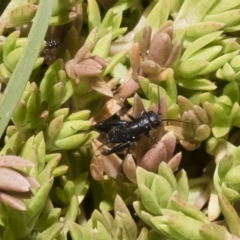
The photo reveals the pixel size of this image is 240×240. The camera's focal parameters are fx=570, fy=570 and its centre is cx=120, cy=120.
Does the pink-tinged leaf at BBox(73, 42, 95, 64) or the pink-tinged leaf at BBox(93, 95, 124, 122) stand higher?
the pink-tinged leaf at BBox(73, 42, 95, 64)

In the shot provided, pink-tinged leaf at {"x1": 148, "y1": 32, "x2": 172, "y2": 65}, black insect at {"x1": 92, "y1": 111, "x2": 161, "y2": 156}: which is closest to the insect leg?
black insect at {"x1": 92, "y1": 111, "x2": 161, "y2": 156}

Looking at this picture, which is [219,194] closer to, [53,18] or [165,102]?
[165,102]

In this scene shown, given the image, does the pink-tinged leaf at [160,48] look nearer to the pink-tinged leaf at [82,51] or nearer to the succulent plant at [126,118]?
the succulent plant at [126,118]

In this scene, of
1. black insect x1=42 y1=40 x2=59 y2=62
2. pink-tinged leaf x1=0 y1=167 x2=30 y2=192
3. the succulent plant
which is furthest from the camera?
black insect x1=42 y1=40 x2=59 y2=62

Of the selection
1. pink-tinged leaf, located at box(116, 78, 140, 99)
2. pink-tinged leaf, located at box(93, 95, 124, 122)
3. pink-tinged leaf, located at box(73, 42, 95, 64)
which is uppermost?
pink-tinged leaf, located at box(73, 42, 95, 64)

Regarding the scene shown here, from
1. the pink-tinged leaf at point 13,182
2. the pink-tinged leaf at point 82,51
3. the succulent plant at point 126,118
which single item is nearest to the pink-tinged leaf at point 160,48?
the succulent plant at point 126,118

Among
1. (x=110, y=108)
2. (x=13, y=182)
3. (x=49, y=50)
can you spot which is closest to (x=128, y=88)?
(x=110, y=108)

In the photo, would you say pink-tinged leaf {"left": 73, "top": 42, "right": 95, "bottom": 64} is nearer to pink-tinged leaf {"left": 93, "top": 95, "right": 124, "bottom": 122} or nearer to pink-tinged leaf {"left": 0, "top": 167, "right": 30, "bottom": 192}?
pink-tinged leaf {"left": 93, "top": 95, "right": 124, "bottom": 122}

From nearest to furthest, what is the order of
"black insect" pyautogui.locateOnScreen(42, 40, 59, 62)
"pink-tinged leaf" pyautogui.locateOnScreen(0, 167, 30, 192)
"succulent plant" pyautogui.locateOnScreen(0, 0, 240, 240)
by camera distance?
"pink-tinged leaf" pyautogui.locateOnScreen(0, 167, 30, 192) < "succulent plant" pyautogui.locateOnScreen(0, 0, 240, 240) < "black insect" pyautogui.locateOnScreen(42, 40, 59, 62)

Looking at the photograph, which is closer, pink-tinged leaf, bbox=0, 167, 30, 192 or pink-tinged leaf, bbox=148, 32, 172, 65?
pink-tinged leaf, bbox=0, 167, 30, 192
